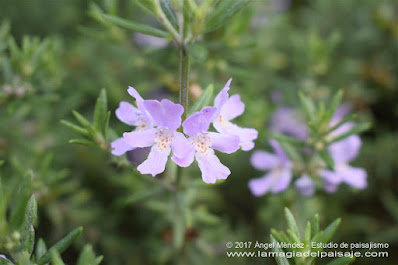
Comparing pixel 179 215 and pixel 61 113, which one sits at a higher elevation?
pixel 61 113

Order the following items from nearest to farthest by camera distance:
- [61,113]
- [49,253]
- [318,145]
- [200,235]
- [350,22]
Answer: [49,253]
[318,145]
[200,235]
[61,113]
[350,22]

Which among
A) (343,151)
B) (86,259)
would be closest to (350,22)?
(343,151)

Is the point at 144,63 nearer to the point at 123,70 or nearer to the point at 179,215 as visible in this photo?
the point at 123,70

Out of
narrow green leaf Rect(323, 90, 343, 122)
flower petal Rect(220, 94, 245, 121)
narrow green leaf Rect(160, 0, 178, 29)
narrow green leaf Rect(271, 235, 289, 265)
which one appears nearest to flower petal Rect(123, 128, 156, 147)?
flower petal Rect(220, 94, 245, 121)

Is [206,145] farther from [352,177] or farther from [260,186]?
[352,177]

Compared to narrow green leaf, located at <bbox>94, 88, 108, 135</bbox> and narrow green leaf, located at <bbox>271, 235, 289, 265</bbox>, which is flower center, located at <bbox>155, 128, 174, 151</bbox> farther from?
narrow green leaf, located at <bbox>271, 235, 289, 265</bbox>

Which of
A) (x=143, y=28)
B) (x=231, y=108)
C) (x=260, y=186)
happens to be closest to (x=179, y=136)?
(x=231, y=108)

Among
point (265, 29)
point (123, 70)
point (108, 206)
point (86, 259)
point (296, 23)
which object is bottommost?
point (86, 259)
